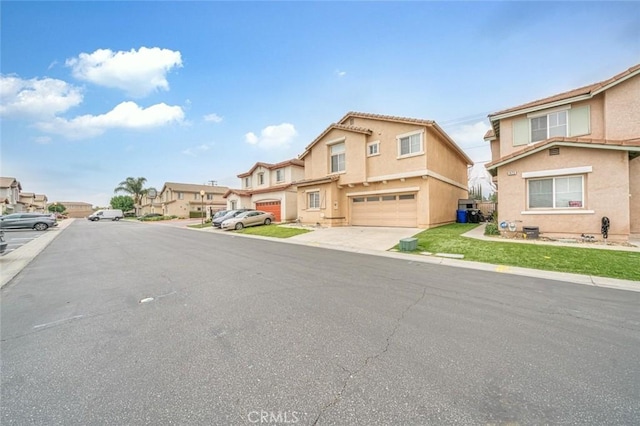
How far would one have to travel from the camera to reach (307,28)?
51.8 ft

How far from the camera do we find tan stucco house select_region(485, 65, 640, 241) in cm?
1060

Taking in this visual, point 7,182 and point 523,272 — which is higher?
point 7,182

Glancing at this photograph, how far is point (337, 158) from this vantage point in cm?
2123

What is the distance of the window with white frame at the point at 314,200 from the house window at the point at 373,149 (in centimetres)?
523

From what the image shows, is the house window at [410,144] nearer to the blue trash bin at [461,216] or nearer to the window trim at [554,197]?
the window trim at [554,197]

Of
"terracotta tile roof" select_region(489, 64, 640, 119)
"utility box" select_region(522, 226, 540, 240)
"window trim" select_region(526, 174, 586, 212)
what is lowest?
"utility box" select_region(522, 226, 540, 240)

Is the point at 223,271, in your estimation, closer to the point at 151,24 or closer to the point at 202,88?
the point at 151,24

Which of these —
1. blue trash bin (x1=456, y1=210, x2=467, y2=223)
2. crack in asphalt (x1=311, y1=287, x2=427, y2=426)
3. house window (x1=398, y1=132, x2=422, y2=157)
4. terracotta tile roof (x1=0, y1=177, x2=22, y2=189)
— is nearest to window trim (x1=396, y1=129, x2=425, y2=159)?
house window (x1=398, y1=132, x2=422, y2=157)

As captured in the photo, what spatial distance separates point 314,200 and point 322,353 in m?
18.9

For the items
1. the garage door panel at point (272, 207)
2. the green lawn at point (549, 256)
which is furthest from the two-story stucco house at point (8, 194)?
the green lawn at point (549, 256)

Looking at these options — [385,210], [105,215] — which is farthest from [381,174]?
[105,215]

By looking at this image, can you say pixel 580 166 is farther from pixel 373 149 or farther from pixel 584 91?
pixel 373 149

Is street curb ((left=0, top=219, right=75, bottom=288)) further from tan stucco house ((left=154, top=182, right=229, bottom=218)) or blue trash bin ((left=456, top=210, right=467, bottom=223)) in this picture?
tan stucco house ((left=154, top=182, right=229, bottom=218))

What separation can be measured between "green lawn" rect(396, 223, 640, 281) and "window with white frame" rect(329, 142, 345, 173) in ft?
36.5
